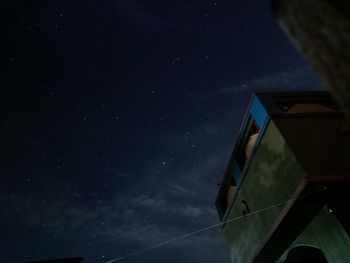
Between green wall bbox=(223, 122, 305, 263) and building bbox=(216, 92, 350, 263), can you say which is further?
green wall bbox=(223, 122, 305, 263)

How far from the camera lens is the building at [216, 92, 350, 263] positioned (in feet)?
30.9

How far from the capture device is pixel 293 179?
1020cm

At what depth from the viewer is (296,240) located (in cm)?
1158

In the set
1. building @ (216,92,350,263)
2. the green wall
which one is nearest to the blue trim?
building @ (216,92,350,263)

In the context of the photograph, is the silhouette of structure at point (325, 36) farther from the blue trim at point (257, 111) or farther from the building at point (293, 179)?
the blue trim at point (257, 111)

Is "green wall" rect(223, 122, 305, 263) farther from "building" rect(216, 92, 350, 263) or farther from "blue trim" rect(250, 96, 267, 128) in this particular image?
"blue trim" rect(250, 96, 267, 128)

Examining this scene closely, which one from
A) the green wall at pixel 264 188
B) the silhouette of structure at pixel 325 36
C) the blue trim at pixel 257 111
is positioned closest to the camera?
the silhouette of structure at pixel 325 36

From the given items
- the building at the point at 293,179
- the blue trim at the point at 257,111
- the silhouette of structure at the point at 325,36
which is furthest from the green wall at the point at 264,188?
the silhouette of structure at the point at 325,36

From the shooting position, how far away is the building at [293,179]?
9430 millimetres

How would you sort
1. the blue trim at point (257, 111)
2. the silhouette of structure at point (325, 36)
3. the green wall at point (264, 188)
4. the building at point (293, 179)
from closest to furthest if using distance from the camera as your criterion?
the silhouette of structure at point (325, 36) → the building at point (293, 179) → the green wall at point (264, 188) → the blue trim at point (257, 111)

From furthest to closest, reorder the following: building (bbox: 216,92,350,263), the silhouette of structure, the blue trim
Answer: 1. the blue trim
2. building (bbox: 216,92,350,263)
3. the silhouette of structure

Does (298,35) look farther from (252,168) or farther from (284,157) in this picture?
(252,168)

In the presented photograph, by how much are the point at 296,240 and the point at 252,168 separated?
3.33 metres

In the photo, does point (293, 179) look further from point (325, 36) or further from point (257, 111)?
point (325, 36)
